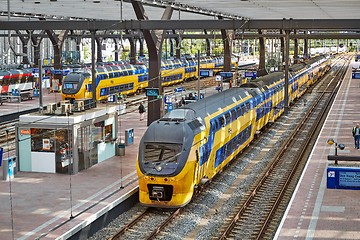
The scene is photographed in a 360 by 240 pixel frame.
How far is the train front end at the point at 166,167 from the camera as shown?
65.1 ft

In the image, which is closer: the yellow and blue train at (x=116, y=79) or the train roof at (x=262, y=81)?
the train roof at (x=262, y=81)

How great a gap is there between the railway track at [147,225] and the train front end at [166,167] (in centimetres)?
38

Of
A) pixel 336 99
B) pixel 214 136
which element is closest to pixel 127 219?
pixel 214 136

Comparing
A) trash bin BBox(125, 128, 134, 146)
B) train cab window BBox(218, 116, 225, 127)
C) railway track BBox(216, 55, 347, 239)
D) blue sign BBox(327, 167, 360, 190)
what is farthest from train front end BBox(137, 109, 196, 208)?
trash bin BBox(125, 128, 134, 146)

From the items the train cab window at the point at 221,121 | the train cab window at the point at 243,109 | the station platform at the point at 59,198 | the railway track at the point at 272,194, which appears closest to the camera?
the station platform at the point at 59,198

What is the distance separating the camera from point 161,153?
66.3ft

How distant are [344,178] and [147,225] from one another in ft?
20.7

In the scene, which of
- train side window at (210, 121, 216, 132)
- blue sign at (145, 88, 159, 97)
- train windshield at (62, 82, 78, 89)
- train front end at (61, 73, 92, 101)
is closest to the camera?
train side window at (210, 121, 216, 132)

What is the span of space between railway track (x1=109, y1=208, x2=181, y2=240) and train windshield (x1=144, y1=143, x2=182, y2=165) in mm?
1804

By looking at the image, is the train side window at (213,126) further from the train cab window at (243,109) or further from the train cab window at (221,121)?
the train cab window at (243,109)

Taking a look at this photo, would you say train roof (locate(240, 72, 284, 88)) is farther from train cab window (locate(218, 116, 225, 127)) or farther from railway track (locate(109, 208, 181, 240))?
railway track (locate(109, 208, 181, 240))

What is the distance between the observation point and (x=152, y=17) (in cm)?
4566

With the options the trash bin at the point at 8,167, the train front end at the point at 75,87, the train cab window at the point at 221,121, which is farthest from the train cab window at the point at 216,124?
the train front end at the point at 75,87

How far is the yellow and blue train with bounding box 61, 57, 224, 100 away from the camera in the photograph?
47781 millimetres
